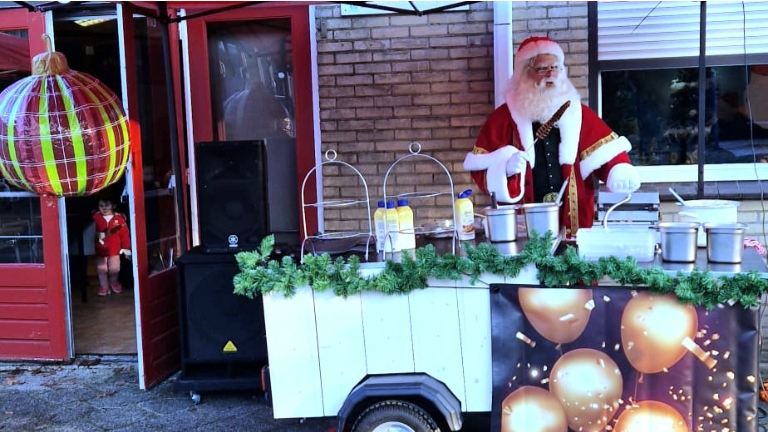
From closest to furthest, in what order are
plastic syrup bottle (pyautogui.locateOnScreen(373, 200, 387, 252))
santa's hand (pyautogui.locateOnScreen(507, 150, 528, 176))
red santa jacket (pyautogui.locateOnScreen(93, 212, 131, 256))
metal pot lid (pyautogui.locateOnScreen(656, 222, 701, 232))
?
metal pot lid (pyautogui.locateOnScreen(656, 222, 701, 232))
plastic syrup bottle (pyautogui.locateOnScreen(373, 200, 387, 252))
santa's hand (pyautogui.locateOnScreen(507, 150, 528, 176))
red santa jacket (pyautogui.locateOnScreen(93, 212, 131, 256))

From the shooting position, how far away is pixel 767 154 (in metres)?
A: 5.17

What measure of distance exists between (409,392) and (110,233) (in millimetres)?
5006

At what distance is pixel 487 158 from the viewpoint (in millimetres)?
4680

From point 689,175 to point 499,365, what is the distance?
2623mm

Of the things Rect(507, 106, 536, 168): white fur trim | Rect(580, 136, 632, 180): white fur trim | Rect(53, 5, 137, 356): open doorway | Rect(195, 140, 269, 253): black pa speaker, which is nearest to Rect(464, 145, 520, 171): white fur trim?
Rect(507, 106, 536, 168): white fur trim

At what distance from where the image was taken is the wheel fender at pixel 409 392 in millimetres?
3366

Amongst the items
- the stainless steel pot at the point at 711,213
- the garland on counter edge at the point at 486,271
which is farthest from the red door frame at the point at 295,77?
the stainless steel pot at the point at 711,213

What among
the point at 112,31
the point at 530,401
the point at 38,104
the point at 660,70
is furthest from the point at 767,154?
the point at 112,31

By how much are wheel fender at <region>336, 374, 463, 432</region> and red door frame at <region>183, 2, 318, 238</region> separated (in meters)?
2.42

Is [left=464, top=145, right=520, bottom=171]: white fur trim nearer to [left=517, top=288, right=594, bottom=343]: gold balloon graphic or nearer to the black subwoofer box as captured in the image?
[left=517, top=288, right=594, bottom=343]: gold balloon graphic

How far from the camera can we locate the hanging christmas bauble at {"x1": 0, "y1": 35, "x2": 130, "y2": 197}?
4.16 m

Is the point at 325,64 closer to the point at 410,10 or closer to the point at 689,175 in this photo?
the point at 410,10

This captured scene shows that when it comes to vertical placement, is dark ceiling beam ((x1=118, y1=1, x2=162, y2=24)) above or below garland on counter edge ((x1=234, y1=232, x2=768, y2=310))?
above

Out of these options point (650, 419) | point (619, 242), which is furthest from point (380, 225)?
point (650, 419)
